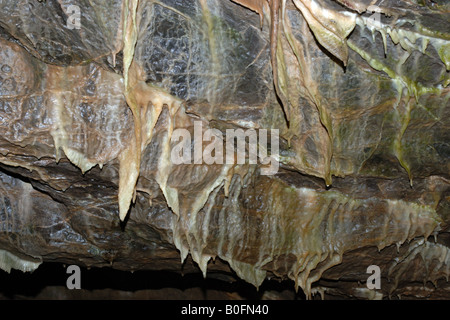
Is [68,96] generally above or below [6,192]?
above

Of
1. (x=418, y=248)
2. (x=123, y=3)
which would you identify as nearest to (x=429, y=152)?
(x=418, y=248)

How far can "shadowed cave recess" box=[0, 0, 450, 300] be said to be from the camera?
3.83m

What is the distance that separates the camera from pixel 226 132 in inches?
174

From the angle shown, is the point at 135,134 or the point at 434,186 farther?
the point at 434,186

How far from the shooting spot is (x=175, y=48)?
13.0 feet

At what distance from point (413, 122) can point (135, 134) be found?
230 centimetres

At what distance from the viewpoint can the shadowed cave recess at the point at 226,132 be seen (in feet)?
12.6

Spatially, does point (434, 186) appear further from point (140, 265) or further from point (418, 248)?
point (140, 265)

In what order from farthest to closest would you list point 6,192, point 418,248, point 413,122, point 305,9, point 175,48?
point 418,248
point 6,192
point 413,122
point 175,48
point 305,9

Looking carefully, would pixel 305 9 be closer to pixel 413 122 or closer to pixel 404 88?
pixel 404 88

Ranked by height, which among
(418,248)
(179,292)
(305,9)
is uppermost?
(305,9)

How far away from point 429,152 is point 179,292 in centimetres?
495

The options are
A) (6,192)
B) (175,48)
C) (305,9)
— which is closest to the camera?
(305,9)

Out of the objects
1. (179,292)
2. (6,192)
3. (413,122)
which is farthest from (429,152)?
(179,292)
